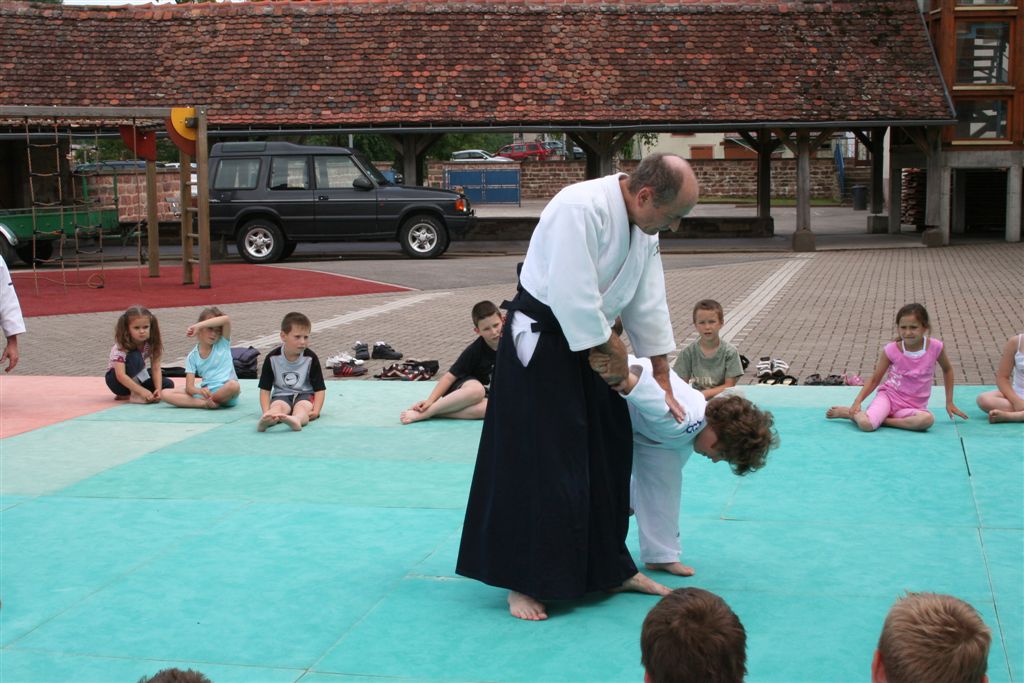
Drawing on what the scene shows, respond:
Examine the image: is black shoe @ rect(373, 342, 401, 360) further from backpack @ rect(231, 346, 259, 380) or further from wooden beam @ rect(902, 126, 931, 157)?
wooden beam @ rect(902, 126, 931, 157)

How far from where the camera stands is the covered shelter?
2719 centimetres

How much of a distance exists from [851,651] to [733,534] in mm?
1515

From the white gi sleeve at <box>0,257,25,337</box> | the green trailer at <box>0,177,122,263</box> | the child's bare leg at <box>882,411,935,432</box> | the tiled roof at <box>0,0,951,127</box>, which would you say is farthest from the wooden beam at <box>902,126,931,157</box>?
the white gi sleeve at <box>0,257,25,337</box>

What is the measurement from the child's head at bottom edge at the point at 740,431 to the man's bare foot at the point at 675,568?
2.05ft

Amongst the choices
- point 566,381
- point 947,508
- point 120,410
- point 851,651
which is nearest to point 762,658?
point 851,651

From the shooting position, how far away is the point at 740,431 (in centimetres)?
477

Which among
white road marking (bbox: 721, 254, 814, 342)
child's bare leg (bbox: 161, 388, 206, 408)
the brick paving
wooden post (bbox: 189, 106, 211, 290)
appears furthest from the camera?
wooden post (bbox: 189, 106, 211, 290)

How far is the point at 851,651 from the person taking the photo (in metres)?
4.47

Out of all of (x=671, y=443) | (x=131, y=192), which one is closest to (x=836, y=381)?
(x=671, y=443)

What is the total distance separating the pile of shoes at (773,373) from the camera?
1034 cm

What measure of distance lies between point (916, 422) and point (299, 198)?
18679mm

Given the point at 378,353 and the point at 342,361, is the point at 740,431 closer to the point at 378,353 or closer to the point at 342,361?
the point at 342,361

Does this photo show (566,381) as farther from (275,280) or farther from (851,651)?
(275,280)

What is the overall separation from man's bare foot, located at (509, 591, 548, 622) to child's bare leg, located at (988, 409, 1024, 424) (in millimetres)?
4505
